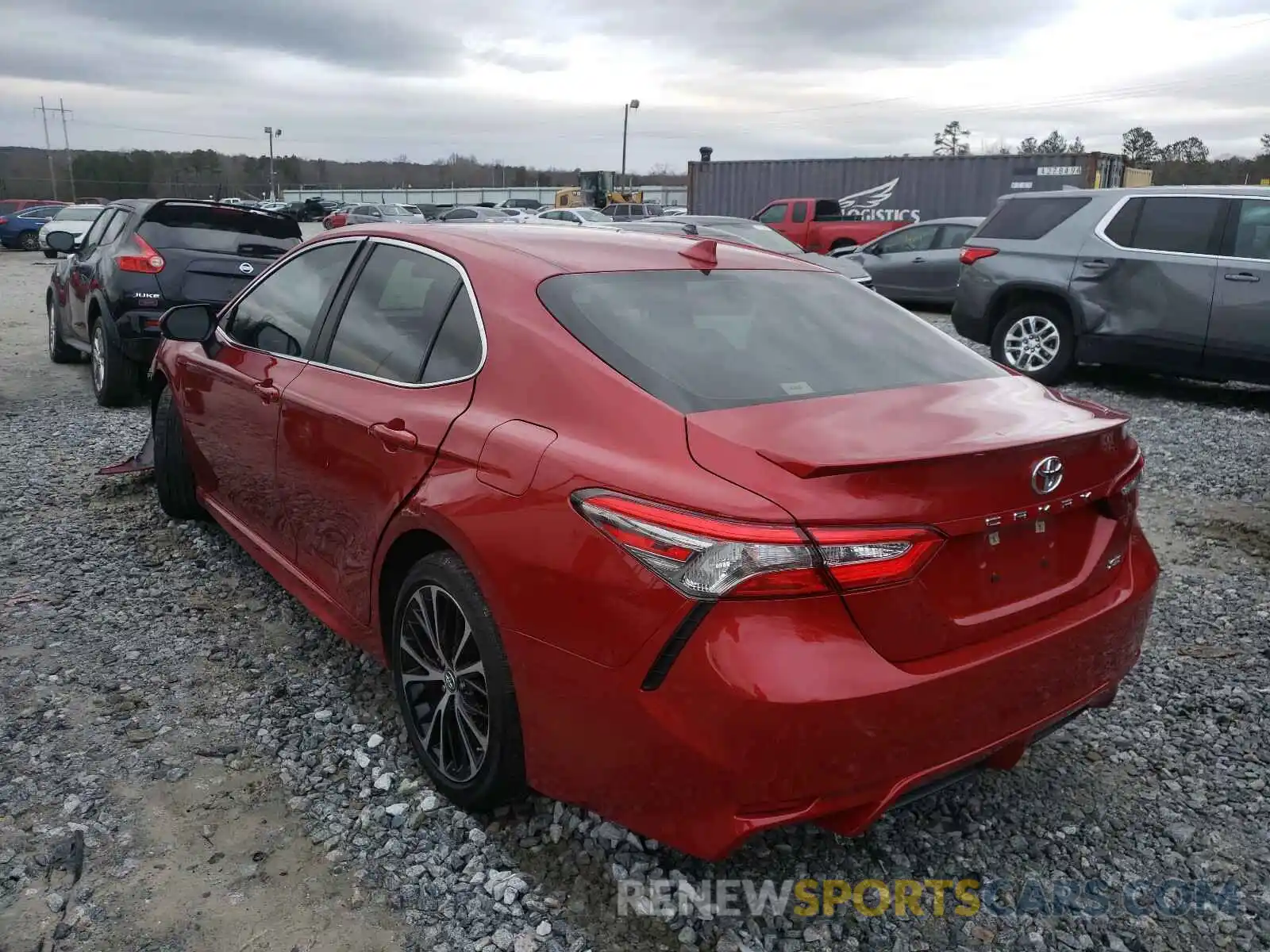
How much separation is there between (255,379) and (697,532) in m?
2.40

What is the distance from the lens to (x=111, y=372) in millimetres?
7809

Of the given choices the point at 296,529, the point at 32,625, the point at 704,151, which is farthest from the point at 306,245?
the point at 704,151

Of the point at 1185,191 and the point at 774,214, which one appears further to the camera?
the point at 774,214

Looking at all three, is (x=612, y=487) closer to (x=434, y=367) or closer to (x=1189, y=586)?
(x=434, y=367)

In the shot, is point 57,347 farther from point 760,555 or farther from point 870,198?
point 870,198

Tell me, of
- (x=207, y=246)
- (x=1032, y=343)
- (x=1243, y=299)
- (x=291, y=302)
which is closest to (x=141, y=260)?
(x=207, y=246)

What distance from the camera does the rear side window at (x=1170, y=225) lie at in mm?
7996

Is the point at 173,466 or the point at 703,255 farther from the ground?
the point at 703,255

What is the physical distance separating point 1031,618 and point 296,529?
8.00 ft

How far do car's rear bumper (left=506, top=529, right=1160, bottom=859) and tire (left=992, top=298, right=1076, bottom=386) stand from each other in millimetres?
7034

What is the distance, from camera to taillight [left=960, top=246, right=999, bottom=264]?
9.26 metres

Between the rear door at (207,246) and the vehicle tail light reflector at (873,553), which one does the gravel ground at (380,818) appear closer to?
the vehicle tail light reflector at (873,553)

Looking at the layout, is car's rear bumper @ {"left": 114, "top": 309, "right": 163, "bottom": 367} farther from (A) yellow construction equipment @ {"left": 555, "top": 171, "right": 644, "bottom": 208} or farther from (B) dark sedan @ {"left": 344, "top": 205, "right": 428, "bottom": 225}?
(A) yellow construction equipment @ {"left": 555, "top": 171, "right": 644, "bottom": 208}

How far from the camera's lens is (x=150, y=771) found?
9.69ft
